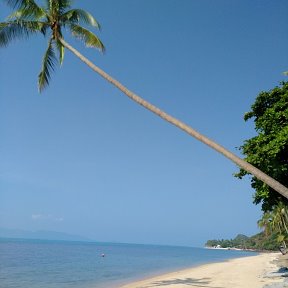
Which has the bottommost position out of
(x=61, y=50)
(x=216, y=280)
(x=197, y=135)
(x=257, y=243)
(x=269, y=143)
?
(x=216, y=280)

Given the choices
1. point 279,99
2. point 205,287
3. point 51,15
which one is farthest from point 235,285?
point 51,15

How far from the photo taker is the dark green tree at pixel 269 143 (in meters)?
16.7

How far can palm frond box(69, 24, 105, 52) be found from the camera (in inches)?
582

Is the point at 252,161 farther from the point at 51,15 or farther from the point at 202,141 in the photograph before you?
the point at 51,15

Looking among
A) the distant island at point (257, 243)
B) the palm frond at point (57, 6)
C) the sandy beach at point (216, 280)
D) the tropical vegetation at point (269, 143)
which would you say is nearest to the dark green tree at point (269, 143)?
the tropical vegetation at point (269, 143)

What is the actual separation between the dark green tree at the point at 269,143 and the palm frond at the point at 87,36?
26.5ft

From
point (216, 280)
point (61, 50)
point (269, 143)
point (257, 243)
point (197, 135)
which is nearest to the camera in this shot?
point (197, 135)

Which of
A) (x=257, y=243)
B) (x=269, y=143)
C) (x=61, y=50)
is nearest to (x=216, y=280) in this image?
(x=269, y=143)

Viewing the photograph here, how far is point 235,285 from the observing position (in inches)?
948

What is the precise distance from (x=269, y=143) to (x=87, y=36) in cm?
874

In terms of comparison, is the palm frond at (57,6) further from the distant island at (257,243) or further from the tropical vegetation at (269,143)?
the distant island at (257,243)

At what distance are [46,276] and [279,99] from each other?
26.1 meters

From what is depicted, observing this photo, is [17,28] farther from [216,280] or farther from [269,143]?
[216,280]

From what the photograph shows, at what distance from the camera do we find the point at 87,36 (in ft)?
49.3
